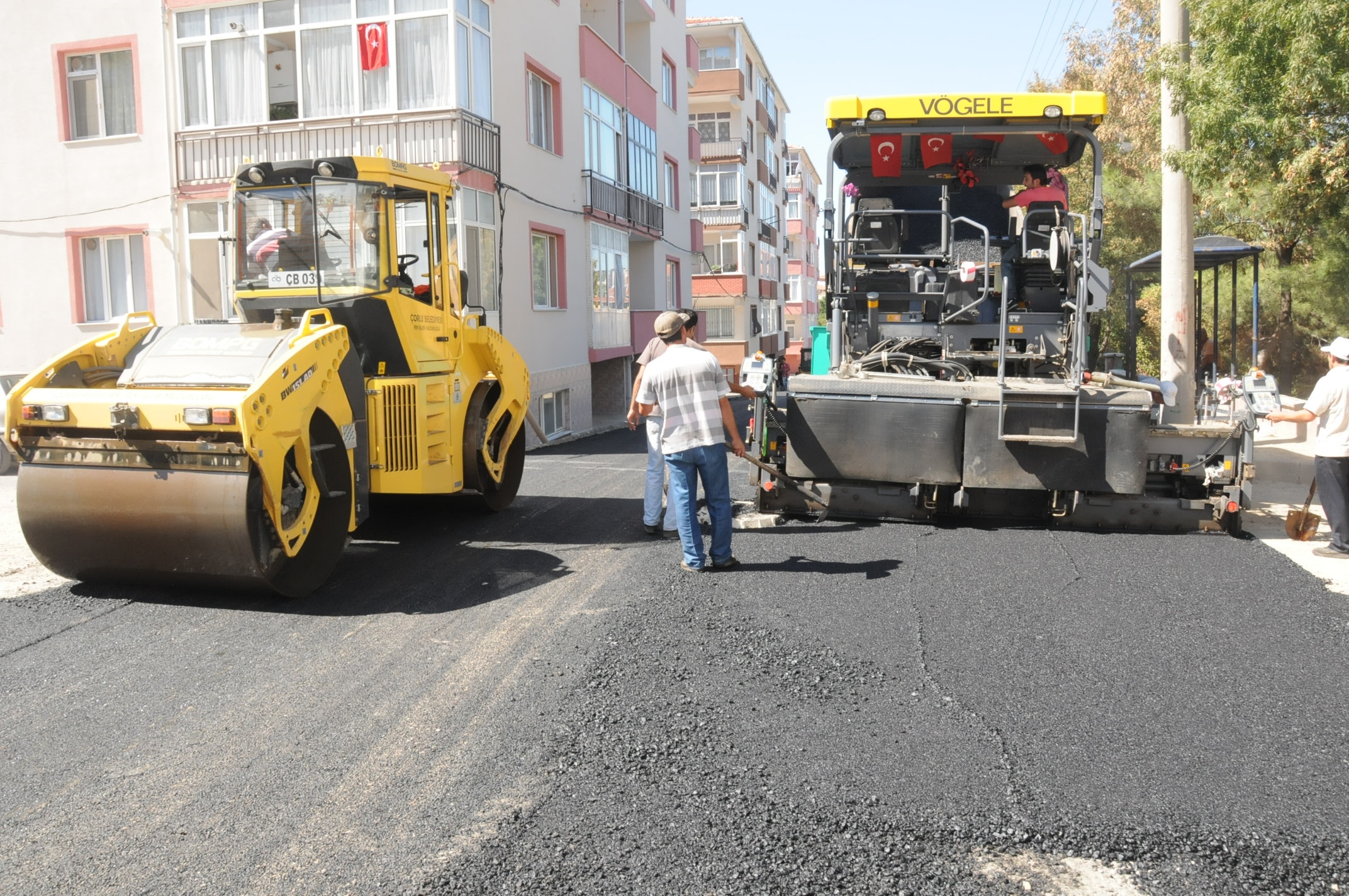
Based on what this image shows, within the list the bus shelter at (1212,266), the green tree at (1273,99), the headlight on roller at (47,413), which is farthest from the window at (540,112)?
the headlight on roller at (47,413)

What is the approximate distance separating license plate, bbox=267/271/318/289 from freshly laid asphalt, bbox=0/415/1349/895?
2.03m

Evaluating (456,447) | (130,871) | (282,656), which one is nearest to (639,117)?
(456,447)

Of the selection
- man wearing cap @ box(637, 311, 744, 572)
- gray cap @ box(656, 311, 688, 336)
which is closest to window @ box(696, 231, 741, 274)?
gray cap @ box(656, 311, 688, 336)

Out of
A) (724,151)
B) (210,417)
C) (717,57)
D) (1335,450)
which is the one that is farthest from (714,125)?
(210,417)

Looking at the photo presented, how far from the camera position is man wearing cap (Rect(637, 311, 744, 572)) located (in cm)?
713

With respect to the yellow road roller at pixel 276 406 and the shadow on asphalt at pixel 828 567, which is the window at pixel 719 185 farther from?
the shadow on asphalt at pixel 828 567

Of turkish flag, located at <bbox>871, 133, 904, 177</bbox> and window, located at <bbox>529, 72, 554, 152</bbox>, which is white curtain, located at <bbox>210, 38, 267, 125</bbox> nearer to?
window, located at <bbox>529, 72, 554, 152</bbox>

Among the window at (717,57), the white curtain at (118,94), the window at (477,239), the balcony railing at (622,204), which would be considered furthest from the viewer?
the window at (717,57)

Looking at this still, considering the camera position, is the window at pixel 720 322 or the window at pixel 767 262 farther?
the window at pixel 767 262

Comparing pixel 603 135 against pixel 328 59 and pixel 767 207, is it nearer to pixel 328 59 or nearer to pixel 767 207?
pixel 328 59

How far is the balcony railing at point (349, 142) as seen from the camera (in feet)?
49.3

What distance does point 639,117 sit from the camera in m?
24.5

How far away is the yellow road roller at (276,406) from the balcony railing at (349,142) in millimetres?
6505

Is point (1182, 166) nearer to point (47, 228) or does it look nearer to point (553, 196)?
point (553, 196)
